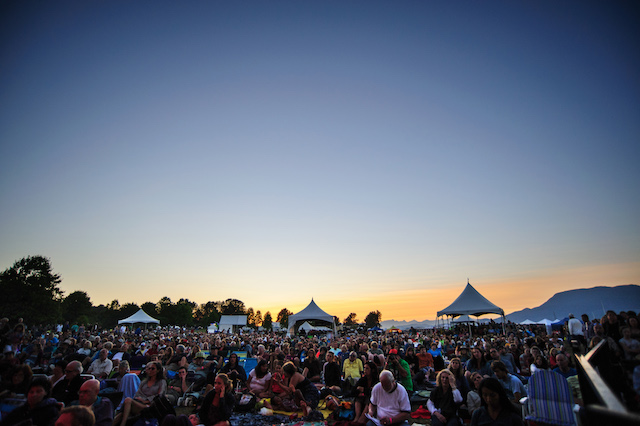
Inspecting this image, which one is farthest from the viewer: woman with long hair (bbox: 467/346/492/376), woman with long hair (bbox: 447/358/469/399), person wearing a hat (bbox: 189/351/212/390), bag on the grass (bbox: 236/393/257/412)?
person wearing a hat (bbox: 189/351/212/390)

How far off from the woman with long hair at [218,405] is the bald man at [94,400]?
169 centimetres

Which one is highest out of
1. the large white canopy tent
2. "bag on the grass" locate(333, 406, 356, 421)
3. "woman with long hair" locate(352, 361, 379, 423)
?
the large white canopy tent

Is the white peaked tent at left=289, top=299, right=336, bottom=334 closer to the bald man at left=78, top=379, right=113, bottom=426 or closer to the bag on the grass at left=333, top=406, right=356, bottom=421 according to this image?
the bag on the grass at left=333, top=406, right=356, bottom=421

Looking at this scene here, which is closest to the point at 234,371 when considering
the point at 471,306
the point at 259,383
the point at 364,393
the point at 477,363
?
the point at 259,383

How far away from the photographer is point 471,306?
2353 centimetres

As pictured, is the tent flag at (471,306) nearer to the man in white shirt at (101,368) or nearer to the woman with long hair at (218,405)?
the woman with long hair at (218,405)

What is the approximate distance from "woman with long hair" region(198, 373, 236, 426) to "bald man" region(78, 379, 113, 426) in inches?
66.7

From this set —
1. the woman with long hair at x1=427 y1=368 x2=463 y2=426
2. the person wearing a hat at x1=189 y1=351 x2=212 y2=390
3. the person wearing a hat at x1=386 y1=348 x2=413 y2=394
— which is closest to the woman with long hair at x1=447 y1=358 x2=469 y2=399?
the woman with long hair at x1=427 y1=368 x2=463 y2=426

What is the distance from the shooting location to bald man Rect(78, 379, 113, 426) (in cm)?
439

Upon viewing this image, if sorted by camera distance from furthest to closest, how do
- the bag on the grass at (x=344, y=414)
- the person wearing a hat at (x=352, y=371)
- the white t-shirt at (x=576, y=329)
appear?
1. the white t-shirt at (x=576, y=329)
2. the person wearing a hat at (x=352, y=371)
3. the bag on the grass at (x=344, y=414)

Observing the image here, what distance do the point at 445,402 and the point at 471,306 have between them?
65.4 ft

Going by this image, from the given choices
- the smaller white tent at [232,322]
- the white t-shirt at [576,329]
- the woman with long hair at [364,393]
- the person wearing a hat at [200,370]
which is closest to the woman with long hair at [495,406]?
the woman with long hair at [364,393]

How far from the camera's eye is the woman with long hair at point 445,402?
5605 millimetres

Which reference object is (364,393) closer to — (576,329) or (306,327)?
(576,329)
